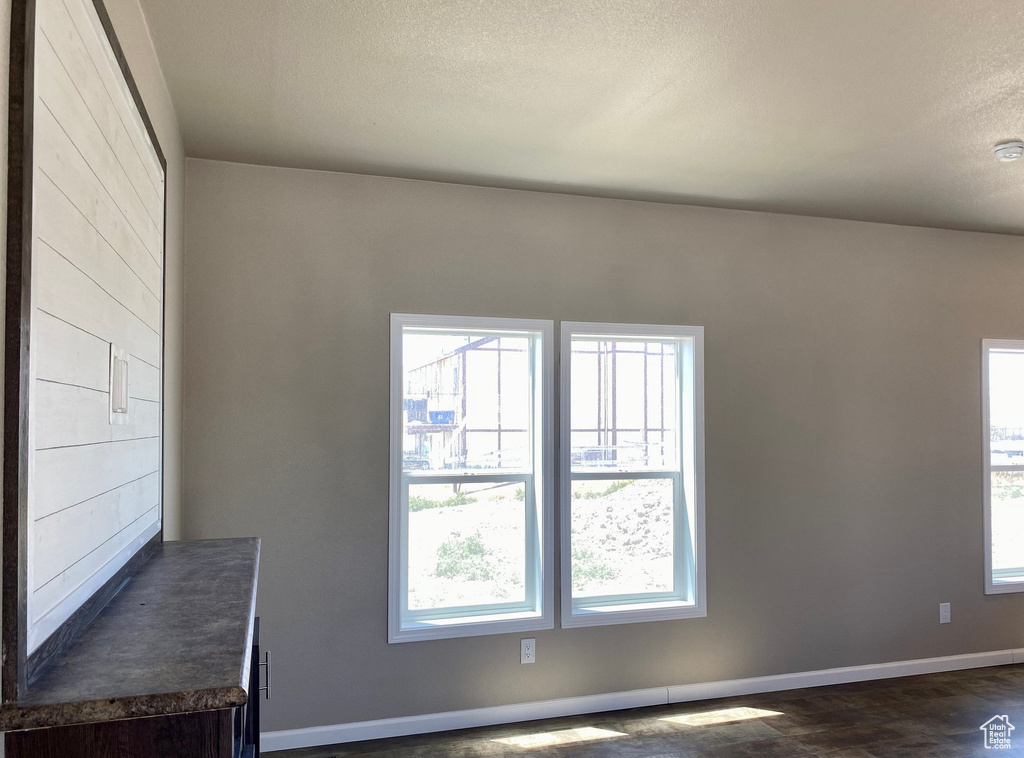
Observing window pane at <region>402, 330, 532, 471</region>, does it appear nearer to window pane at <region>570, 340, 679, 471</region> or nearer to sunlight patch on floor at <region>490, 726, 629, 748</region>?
window pane at <region>570, 340, 679, 471</region>

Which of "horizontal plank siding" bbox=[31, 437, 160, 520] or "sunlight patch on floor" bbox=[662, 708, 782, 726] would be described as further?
"sunlight patch on floor" bbox=[662, 708, 782, 726]

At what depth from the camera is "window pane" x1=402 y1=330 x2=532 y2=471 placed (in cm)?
371

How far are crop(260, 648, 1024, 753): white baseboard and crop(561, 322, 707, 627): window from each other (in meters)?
0.40

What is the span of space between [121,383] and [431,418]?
7.00ft

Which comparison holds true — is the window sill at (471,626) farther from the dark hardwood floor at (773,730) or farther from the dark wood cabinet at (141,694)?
the dark wood cabinet at (141,694)

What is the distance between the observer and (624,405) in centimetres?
406

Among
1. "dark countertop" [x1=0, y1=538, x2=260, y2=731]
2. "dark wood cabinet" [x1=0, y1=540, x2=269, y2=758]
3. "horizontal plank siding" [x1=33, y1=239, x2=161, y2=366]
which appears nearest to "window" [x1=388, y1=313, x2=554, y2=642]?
"horizontal plank siding" [x1=33, y1=239, x2=161, y2=366]

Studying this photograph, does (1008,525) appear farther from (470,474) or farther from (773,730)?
(470,474)

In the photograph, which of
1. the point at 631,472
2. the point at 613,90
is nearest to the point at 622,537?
the point at 631,472

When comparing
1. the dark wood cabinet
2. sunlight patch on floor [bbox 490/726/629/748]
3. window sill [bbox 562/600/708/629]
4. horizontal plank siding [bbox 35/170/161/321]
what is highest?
horizontal plank siding [bbox 35/170/161/321]

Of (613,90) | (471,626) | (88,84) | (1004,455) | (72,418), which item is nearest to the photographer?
(72,418)

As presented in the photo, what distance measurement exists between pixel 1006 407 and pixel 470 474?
11.7 ft

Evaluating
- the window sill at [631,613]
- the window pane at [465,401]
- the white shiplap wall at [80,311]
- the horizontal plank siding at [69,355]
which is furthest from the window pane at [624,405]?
the horizontal plank siding at [69,355]

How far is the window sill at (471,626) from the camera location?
3559 mm
